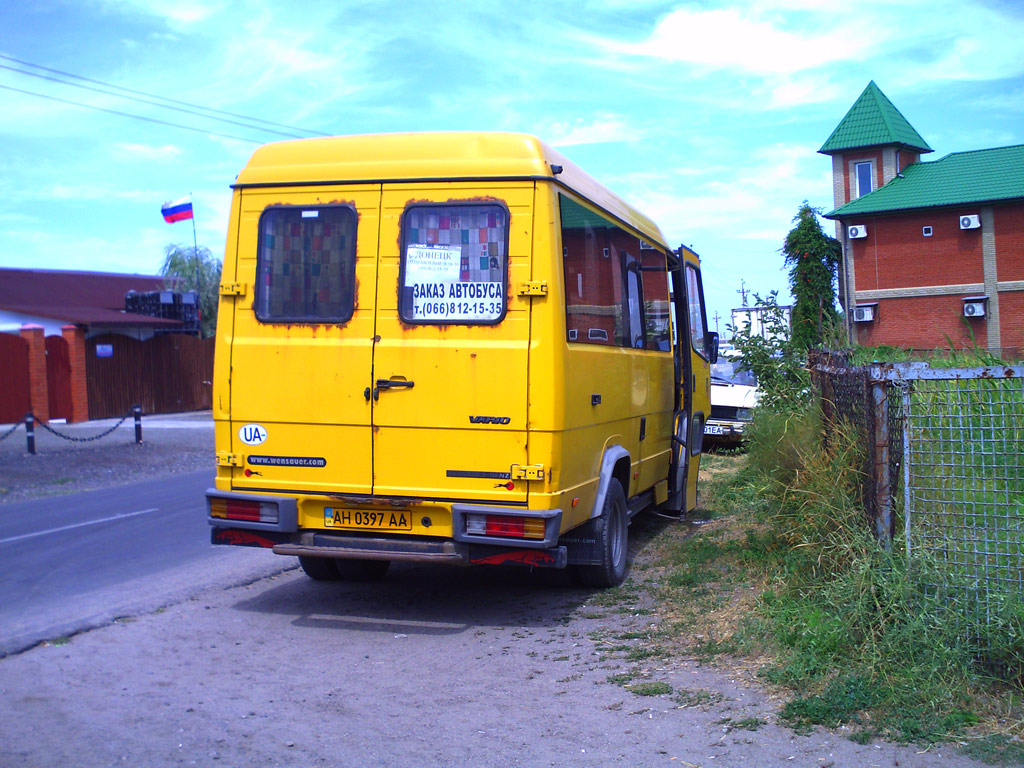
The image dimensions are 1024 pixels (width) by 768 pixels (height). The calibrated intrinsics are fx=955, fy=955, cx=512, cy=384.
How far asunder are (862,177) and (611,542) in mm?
Result: 37846

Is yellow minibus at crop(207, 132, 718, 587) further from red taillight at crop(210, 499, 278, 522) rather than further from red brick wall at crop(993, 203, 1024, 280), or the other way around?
red brick wall at crop(993, 203, 1024, 280)

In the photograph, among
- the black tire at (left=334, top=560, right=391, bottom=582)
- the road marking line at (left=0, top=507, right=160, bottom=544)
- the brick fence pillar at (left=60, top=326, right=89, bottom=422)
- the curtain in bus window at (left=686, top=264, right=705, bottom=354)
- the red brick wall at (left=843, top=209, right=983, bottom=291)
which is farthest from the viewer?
the red brick wall at (left=843, top=209, right=983, bottom=291)

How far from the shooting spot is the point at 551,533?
5895 millimetres

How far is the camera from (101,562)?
852 centimetres

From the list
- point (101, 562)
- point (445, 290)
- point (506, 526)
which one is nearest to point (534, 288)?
point (445, 290)

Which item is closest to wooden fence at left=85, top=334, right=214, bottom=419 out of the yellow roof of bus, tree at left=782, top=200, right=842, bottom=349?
tree at left=782, top=200, right=842, bottom=349

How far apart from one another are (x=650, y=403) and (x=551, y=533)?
2.99 metres

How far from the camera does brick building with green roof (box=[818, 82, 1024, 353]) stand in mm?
36188

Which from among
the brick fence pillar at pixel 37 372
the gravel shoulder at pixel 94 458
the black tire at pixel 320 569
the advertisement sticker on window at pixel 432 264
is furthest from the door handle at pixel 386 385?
the brick fence pillar at pixel 37 372

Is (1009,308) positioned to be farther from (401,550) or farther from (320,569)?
(401,550)

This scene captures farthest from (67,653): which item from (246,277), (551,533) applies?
(551,533)

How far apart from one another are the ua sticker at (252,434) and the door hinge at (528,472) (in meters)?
1.76

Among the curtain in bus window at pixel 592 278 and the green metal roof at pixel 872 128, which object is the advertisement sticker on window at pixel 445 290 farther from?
the green metal roof at pixel 872 128

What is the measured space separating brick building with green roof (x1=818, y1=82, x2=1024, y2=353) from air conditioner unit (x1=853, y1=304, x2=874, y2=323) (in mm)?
41
